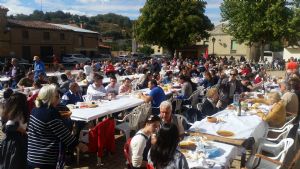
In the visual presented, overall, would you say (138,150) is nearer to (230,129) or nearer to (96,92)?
(230,129)

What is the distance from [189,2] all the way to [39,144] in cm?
3613

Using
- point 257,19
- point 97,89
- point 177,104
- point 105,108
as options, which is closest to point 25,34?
point 257,19

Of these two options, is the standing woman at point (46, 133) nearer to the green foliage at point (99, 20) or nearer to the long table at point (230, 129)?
the long table at point (230, 129)

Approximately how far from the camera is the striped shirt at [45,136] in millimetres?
3516

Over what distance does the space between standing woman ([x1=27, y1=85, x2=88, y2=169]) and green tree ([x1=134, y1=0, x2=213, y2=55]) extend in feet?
111

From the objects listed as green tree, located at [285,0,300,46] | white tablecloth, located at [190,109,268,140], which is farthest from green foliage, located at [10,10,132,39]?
white tablecloth, located at [190,109,268,140]

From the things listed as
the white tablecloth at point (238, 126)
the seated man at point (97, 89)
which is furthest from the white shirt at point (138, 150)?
the seated man at point (97, 89)

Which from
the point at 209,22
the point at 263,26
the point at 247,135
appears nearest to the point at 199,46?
the point at 209,22

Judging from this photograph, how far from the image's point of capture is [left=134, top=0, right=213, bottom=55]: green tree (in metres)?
36.8

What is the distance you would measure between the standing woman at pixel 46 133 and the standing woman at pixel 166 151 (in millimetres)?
1136

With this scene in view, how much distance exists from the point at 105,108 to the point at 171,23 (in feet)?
103

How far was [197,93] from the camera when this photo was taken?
9289 millimetres

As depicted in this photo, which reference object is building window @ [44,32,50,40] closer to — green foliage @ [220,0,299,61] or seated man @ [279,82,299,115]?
green foliage @ [220,0,299,61]

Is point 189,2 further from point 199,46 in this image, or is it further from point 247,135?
point 247,135
